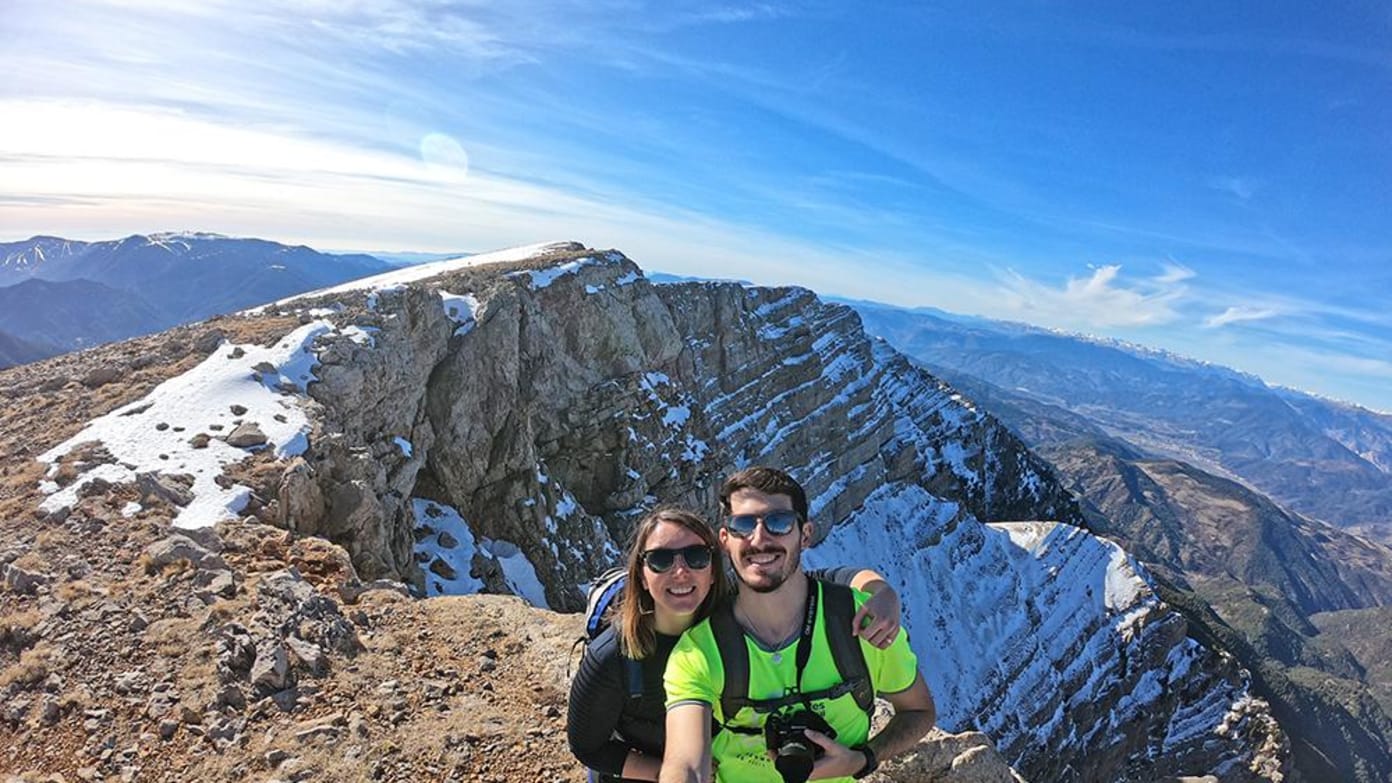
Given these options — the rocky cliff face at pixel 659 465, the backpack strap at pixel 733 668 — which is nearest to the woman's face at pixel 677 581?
the backpack strap at pixel 733 668

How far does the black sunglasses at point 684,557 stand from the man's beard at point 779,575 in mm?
274

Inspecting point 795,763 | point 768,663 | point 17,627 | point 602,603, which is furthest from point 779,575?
point 17,627

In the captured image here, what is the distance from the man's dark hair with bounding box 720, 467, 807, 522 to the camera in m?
5.04

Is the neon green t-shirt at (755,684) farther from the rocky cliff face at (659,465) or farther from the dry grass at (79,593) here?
the rocky cliff face at (659,465)

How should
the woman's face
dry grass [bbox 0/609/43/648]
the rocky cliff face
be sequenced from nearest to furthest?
the woman's face, dry grass [bbox 0/609/43/648], the rocky cliff face

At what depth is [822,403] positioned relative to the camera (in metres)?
103

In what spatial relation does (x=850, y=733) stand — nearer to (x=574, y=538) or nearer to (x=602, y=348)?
(x=574, y=538)

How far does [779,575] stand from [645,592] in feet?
3.69

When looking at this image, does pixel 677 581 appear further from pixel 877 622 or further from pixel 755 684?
pixel 877 622

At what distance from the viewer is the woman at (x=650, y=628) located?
5043 mm

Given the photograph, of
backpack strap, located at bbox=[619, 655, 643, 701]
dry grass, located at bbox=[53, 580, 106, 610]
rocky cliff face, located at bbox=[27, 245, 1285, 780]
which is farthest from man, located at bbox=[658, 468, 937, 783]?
rocky cliff face, located at bbox=[27, 245, 1285, 780]

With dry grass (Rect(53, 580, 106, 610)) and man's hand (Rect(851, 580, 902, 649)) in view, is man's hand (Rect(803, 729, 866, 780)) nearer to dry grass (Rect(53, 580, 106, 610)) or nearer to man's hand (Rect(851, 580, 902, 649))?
man's hand (Rect(851, 580, 902, 649))

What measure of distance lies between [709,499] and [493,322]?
31.6 m

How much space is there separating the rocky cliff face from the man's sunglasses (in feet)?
49.6
